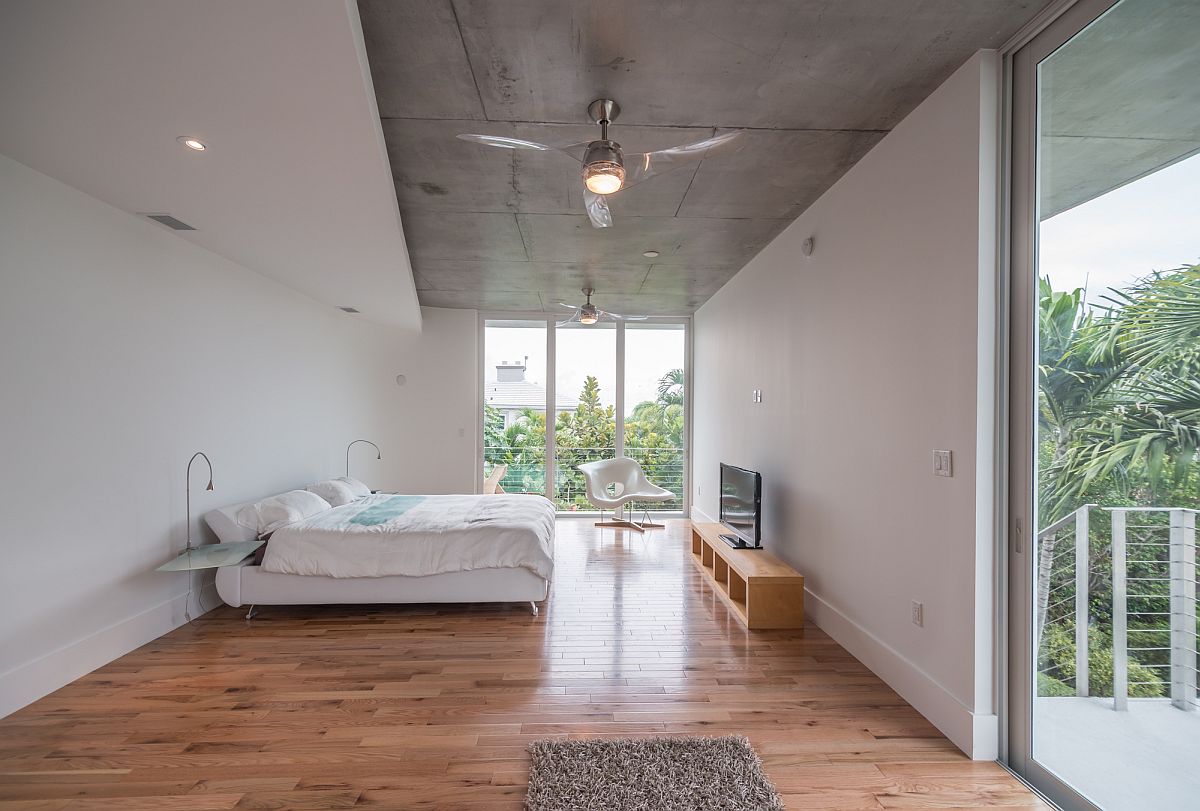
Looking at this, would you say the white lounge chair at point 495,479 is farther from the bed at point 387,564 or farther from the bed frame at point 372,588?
the bed frame at point 372,588

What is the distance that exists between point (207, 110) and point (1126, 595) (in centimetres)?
374

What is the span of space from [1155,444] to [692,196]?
8.76ft

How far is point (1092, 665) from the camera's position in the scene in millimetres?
1974

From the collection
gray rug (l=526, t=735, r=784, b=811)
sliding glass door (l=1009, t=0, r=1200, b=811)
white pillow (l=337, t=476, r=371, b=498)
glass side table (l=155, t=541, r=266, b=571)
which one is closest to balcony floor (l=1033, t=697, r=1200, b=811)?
sliding glass door (l=1009, t=0, r=1200, b=811)

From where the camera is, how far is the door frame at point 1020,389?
86.4 inches

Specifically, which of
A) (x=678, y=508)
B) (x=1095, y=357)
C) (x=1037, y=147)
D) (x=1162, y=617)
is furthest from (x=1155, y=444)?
(x=678, y=508)

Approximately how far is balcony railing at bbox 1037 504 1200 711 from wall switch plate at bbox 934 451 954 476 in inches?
15.8

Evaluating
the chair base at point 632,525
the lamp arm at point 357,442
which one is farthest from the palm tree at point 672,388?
the lamp arm at point 357,442

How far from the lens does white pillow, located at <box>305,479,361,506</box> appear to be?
512 centimetres

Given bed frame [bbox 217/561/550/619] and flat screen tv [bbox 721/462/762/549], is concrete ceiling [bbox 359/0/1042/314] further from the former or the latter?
bed frame [bbox 217/561/550/619]

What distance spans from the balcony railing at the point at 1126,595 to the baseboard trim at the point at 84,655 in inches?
172

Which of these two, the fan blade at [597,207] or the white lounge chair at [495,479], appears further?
the white lounge chair at [495,479]

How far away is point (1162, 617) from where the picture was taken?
171 centimetres

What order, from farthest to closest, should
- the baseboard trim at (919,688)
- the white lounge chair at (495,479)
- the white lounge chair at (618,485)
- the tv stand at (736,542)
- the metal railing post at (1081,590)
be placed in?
the white lounge chair at (495,479)
the white lounge chair at (618,485)
the tv stand at (736,542)
the baseboard trim at (919,688)
the metal railing post at (1081,590)
